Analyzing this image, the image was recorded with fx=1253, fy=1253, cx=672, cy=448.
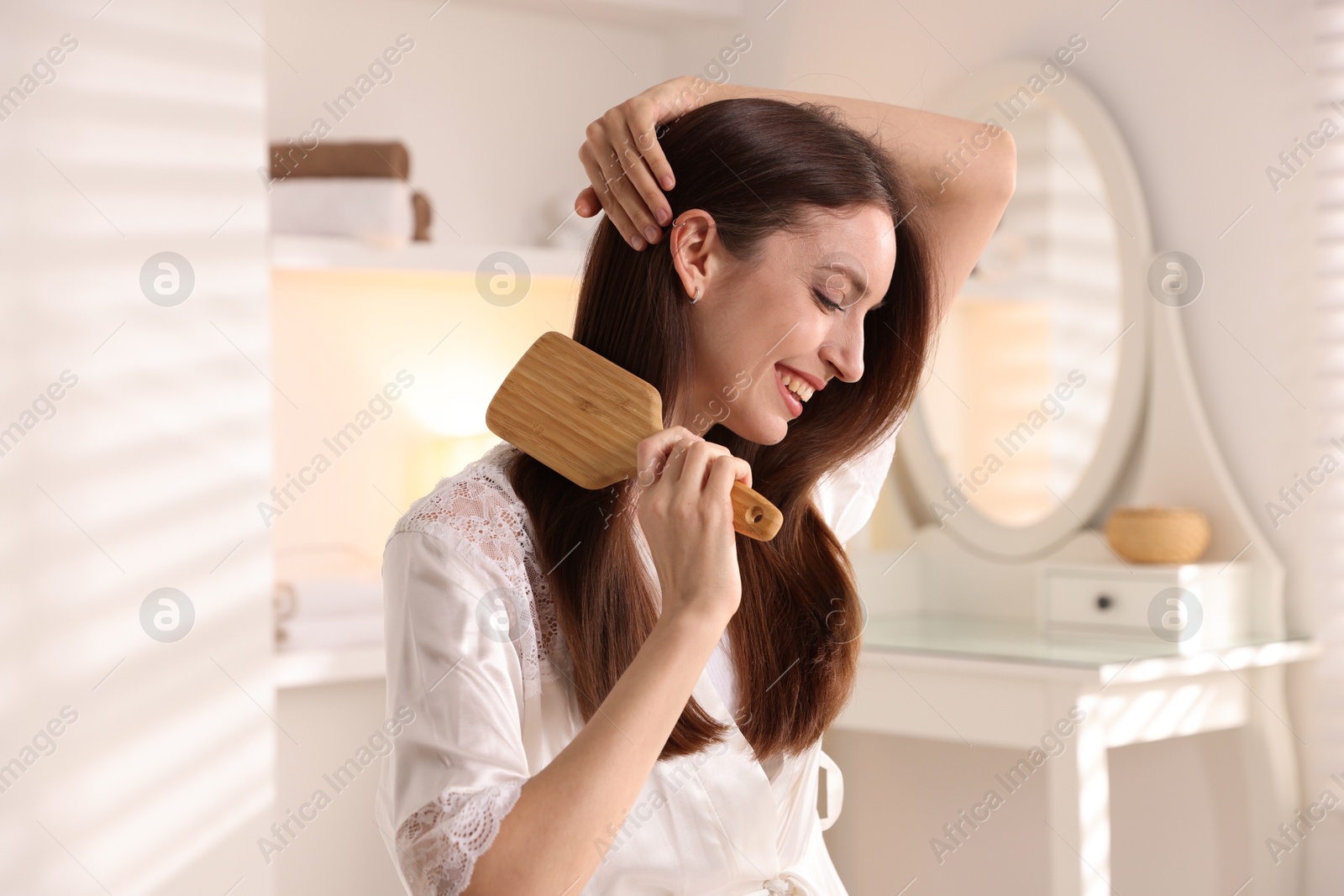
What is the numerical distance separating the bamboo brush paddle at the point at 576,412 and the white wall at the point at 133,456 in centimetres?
92

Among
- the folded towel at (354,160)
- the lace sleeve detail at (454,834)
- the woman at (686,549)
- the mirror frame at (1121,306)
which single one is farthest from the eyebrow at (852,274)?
the folded towel at (354,160)

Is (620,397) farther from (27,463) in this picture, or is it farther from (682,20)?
(682,20)

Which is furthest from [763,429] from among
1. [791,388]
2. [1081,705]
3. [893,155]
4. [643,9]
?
[643,9]

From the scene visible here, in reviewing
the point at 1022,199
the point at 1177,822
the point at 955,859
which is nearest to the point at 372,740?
the point at 955,859

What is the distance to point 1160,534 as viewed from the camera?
1818 mm

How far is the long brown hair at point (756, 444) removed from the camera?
0.88 m

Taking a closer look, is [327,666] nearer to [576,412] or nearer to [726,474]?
[576,412]

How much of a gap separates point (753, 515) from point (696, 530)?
0.04 meters

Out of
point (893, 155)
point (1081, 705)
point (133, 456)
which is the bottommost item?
point (1081, 705)

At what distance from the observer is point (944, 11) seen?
2211 mm

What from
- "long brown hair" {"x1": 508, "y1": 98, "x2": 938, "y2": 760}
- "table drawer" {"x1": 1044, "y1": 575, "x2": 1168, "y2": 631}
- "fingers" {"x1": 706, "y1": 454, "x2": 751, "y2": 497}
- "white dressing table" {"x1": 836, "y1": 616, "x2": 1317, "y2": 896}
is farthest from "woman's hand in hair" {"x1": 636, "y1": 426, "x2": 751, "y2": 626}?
"table drawer" {"x1": 1044, "y1": 575, "x2": 1168, "y2": 631}

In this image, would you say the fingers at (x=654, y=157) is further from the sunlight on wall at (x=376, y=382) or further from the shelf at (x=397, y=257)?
the sunlight on wall at (x=376, y=382)

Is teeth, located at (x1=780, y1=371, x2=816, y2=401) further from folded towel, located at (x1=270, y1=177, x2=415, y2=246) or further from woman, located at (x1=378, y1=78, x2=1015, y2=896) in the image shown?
folded towel, located at (x1=270, y1=177, x2=415, y2=246)

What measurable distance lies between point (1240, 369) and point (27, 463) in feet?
5.46
